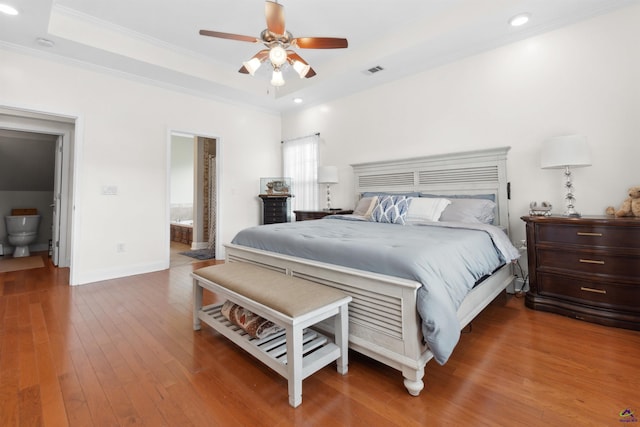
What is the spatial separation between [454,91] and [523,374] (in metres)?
3.08

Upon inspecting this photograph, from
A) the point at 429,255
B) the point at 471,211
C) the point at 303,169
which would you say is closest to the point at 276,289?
the point at 429,255

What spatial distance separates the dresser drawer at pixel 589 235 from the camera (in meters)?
2.11

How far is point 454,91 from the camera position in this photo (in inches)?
136

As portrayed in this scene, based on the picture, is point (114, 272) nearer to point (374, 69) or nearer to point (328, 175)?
point (328, 175)

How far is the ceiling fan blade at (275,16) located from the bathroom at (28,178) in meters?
5.12

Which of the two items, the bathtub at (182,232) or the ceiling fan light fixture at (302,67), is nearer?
the ceiling fan light fixture at (302,67)

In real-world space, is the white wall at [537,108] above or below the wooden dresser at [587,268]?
above

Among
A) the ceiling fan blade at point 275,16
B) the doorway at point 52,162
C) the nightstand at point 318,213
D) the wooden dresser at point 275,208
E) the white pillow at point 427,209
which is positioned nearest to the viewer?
the ceiling fan blade at point 275,16

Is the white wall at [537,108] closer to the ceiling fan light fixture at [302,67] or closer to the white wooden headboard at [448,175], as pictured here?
the white wooden headboard at [448,175]

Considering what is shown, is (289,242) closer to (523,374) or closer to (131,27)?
(523,374)

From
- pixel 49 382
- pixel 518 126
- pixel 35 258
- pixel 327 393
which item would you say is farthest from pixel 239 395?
pixel 35 258

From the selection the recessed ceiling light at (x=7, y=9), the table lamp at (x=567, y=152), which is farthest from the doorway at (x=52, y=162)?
the table lamp at (x=567, y=152)

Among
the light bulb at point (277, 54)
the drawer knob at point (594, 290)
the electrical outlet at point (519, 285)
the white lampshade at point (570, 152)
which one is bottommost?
Result: the electrical outlet at point (519, 285)

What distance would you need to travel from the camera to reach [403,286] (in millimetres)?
1443
